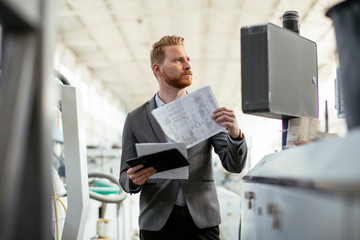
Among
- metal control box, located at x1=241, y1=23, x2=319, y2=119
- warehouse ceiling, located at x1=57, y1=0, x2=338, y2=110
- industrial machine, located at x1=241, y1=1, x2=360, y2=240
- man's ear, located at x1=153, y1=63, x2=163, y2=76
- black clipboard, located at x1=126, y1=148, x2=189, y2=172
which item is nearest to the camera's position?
industrial machine, located at x1=241, y1=1, x2=360, y2=240

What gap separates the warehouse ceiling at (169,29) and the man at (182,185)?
18.8 feet

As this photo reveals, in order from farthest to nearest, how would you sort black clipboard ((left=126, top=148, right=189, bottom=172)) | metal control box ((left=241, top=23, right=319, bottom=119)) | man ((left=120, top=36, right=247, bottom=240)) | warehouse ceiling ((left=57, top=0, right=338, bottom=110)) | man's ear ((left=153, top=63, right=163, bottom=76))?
1. warehouse ceiling ((left=57, top=0, right=338, bottom=110))
2. man's ear ((left=153, top=63, right=163, bottom=76))
3. man ((left=120, top=36, right=247, bottom=240))
4. black clipboard ((left=126, top=148, right=189, bottom=172))
5. metal control box ((left=241, top=23, right=319, bottom=119))

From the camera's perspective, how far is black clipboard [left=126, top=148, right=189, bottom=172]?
136cm

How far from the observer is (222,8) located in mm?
8695

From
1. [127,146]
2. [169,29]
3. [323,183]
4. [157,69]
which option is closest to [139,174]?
[127,146]

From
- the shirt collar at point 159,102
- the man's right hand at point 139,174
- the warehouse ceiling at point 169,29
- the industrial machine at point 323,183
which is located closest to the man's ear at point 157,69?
the shirt collar at point 159,102

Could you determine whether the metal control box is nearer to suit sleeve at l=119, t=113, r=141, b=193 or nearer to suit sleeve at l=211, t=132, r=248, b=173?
suit sleeve at l=211, t=132, r=248, b=173

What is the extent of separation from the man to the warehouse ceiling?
225 inches

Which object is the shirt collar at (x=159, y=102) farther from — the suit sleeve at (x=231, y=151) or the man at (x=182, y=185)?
the suit sleeve at (x=231, y=151)

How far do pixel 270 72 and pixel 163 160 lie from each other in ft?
1.67

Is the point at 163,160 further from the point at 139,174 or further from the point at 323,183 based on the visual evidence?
the point at 323,183

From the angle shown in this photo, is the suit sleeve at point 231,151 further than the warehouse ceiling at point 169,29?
No

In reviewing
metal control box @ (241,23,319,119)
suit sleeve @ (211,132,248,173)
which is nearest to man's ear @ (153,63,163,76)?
suit sleeve @ (211,132,248,173)

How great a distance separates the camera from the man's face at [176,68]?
70.2 inches
